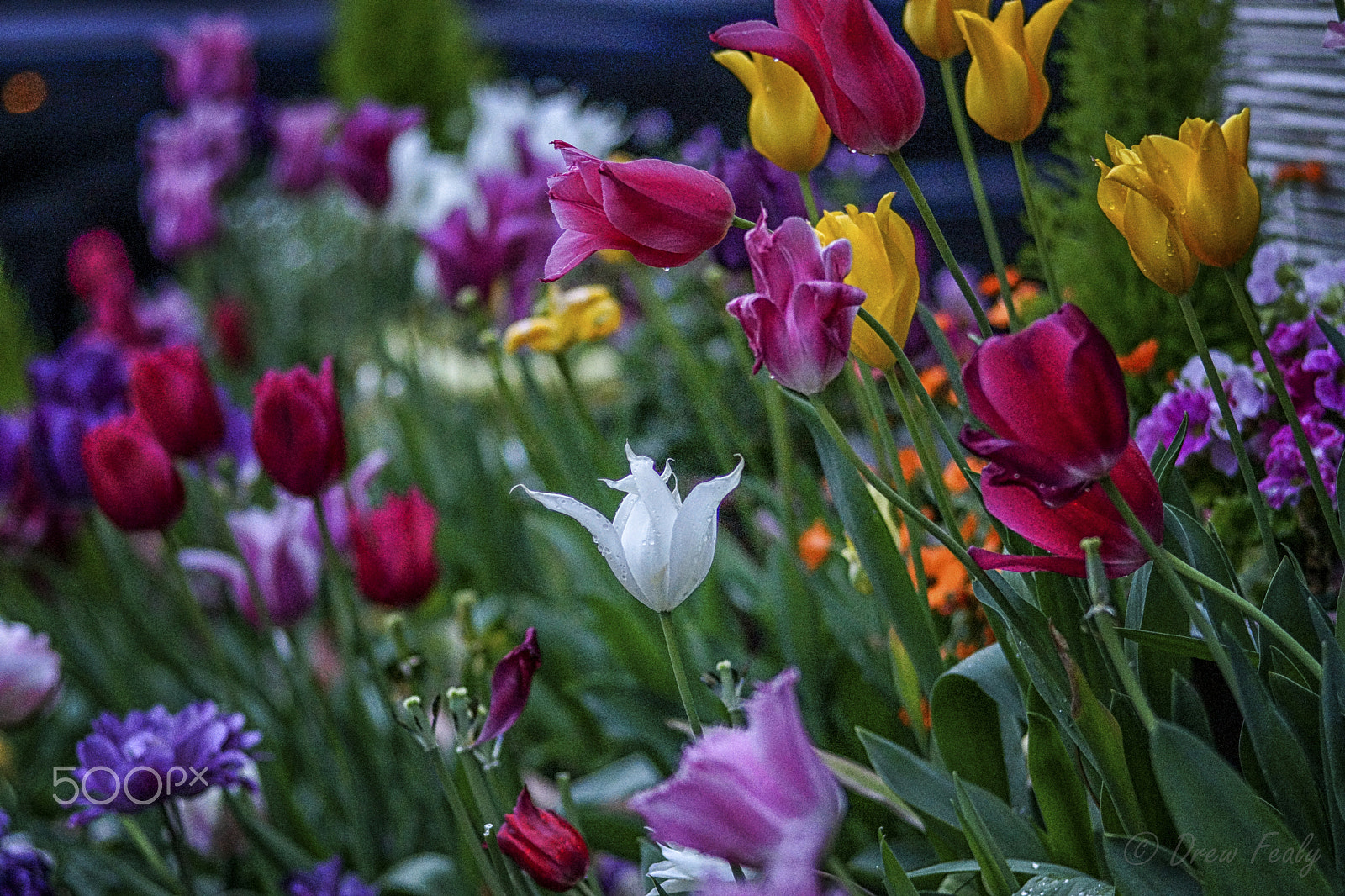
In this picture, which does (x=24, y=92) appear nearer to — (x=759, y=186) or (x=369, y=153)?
(x=369, y=153)

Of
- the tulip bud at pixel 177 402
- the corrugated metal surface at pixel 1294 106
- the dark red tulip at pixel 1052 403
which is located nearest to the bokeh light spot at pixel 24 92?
the tulip bud at pixel 177 402

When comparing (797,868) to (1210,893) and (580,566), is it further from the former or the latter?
(580,566)

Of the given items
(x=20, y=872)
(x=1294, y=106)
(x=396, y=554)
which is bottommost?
(x=20, y=872)

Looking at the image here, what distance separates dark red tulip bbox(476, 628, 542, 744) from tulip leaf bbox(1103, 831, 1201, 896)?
0.29 metres

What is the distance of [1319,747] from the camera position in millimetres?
555

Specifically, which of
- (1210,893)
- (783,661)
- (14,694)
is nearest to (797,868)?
(1210,893)

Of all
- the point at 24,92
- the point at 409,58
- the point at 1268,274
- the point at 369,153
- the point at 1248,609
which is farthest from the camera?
the point at 24,92

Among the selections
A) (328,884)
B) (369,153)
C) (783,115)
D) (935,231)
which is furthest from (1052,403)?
(369,153)

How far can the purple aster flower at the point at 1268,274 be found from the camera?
2.76 ft

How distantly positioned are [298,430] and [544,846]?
0.44 meters

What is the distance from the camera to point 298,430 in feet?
2.92

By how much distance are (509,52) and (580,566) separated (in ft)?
9.88

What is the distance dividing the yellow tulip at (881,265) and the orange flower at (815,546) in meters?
0.48

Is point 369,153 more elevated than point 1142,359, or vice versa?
point 1142,359
